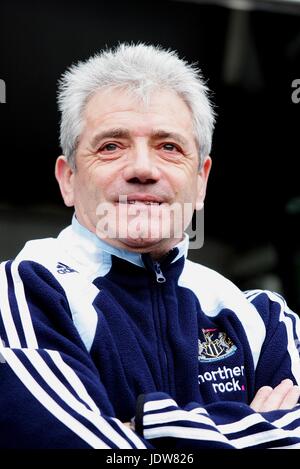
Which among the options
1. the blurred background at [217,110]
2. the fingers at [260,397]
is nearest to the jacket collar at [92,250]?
the fingers at [260,397]

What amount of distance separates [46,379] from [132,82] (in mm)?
785

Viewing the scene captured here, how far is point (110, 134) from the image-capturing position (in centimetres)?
191

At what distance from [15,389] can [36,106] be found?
1.99m

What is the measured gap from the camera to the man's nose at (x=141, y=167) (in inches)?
72.8

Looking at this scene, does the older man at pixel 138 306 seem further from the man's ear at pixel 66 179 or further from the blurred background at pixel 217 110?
the blurred background at pixel 217 110

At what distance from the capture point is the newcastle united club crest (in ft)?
6.20

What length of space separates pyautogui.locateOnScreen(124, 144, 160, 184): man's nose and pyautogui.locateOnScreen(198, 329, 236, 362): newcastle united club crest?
1.32ft

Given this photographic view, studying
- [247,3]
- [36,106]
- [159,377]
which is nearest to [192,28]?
[247,3]

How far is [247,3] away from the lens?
3.45 m

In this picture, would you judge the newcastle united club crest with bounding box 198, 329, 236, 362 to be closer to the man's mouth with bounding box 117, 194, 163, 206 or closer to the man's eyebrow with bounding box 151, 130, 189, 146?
the man's mouth with bounding box 117, 194, 163, 206

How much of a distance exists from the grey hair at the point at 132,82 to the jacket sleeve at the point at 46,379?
46 cm
